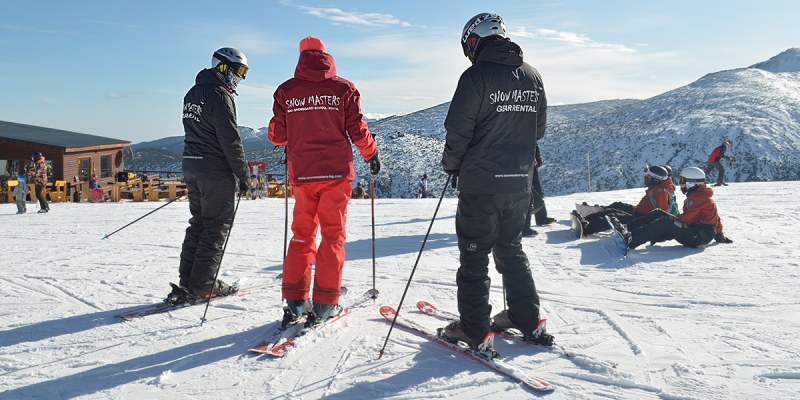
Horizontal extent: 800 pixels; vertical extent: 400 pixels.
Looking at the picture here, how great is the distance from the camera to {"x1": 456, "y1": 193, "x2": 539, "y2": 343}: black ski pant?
11.7ft

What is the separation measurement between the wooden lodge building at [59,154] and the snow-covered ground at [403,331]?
20983mm

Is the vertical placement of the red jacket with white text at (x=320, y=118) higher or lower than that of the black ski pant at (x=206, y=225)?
higher

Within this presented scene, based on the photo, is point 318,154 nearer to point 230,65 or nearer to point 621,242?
point 230,65

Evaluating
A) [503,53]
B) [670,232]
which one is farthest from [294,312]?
[670,232]

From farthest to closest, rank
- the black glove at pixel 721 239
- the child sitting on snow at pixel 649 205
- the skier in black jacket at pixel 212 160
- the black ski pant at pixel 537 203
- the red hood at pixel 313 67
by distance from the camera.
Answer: the black ski pant at pixel 537 203 < the child sitting on snow at pixel 649 205 < the black glove at pixel 721 239 < the skier in black jacket at pixel 212 160 < the red hood at pixel 313 67

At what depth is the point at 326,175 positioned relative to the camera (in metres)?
3.94

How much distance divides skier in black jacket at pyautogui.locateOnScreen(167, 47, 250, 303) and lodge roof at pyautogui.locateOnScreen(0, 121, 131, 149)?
25093 millimetres

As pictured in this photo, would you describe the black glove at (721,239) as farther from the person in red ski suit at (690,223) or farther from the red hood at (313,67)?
the red hood at (313,67)

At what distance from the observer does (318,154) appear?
3953mm

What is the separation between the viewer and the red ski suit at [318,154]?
12.9 feet

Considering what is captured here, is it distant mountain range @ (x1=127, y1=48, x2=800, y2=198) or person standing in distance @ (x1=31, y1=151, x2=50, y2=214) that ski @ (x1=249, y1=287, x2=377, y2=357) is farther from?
distant mountain range @ (x1=127, y1=48, x2=800, y2=198)

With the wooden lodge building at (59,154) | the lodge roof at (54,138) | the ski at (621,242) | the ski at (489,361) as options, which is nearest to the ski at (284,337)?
the ski at (489,361)

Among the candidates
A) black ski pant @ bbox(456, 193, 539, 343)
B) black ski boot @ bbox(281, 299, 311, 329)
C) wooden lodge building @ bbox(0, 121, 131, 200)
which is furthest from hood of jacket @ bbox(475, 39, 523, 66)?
wooden lodge building @ bbox(0, 121, 131, 200)

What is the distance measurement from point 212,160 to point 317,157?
130cm
